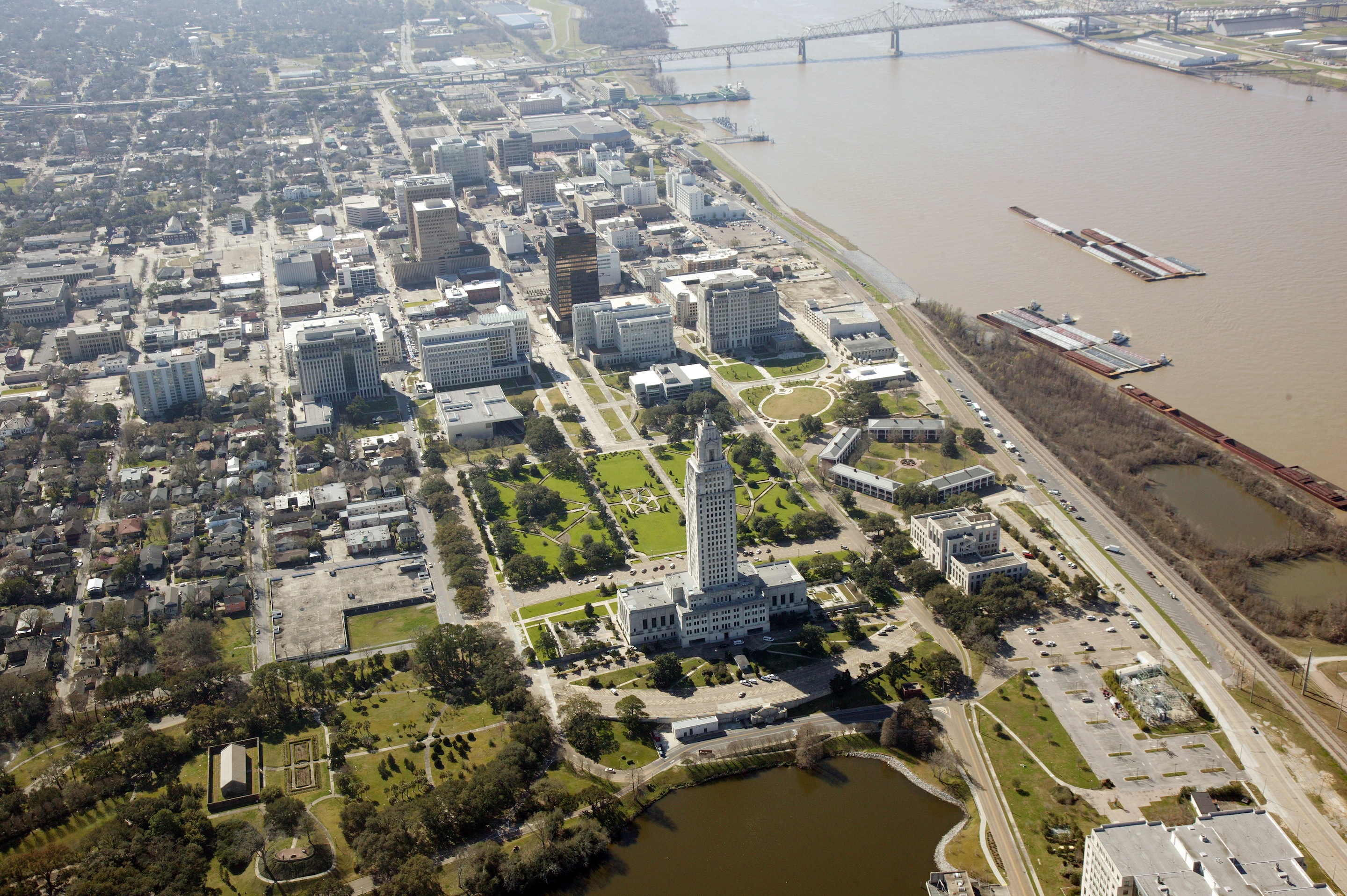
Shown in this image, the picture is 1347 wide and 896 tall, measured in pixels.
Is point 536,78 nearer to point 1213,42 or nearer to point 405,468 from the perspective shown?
point 1213,42

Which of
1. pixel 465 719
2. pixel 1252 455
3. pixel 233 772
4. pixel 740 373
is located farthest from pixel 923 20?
pixel 233 772

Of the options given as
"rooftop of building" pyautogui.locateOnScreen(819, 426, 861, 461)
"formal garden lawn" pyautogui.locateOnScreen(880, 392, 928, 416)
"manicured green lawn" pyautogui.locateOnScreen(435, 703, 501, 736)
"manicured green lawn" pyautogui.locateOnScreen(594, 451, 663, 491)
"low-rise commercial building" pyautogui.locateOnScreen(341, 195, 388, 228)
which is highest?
"low-rise commercial building" pyautogui.locateOnScreen(341, 195, 388, 228)

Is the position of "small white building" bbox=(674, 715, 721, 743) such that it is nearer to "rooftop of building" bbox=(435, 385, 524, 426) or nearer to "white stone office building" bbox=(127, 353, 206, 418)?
"rooftop of building" bbox=(435, 385, 524, 426)

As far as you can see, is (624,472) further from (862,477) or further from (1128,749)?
(1128,749)

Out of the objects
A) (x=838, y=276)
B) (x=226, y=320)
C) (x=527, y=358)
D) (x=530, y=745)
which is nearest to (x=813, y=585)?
(x=530, y=745)

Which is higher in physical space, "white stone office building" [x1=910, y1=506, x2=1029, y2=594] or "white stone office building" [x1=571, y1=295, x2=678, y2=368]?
"white stone office building" [x1=571, y1=295, x2=678, y2=368]

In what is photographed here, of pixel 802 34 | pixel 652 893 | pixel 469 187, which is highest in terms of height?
pixel 802 34

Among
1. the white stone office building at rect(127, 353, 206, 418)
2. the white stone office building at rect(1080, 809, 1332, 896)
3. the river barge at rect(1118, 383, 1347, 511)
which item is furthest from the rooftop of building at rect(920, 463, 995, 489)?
the white stone office building at rect(127, 353, 206, 418)

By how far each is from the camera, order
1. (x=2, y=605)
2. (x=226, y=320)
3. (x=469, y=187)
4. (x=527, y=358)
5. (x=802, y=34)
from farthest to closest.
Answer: (x=802, y=34), (x=469, y=187), (x=226, y=320), (x=527, y=358), (x=2, y=605)
